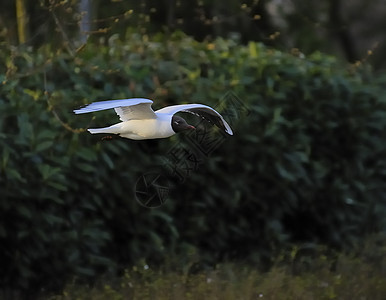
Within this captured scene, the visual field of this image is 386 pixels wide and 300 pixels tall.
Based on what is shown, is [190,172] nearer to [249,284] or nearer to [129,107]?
[249,284]

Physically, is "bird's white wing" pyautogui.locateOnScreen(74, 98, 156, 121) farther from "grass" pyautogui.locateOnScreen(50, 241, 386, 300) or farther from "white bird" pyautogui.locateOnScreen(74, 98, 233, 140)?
"grass" pyautogui.locateOnScreen(50, 241, 386, 300)

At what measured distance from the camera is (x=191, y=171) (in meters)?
5.30

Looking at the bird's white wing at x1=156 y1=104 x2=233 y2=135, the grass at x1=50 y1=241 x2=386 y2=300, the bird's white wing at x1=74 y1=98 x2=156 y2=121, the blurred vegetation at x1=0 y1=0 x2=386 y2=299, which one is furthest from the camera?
the blurred vegetation at x1=0 y1=0 x2=386 y2=299

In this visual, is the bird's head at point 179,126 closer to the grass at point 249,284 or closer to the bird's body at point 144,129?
the bird's body at point 144,129

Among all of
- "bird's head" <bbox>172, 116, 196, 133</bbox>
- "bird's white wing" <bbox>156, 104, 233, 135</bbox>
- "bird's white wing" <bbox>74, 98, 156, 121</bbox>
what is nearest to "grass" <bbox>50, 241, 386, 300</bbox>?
"bird's white wing" <bbox>156, 104, 233, 135</bbox>

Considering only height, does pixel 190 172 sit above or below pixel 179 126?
below

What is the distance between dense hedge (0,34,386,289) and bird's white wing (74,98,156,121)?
7.15 ft

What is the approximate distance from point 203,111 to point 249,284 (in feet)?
8.93

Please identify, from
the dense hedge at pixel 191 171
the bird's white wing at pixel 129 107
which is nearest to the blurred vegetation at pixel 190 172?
the dense hedge at pixel 191 171

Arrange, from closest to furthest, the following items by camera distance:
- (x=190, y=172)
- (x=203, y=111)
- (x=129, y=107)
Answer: (x=129, y=107), (x=203, y=111), (x=190, y=172)

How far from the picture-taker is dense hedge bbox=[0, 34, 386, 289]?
6.05m

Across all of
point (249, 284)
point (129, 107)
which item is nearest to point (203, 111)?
point (129, 107)

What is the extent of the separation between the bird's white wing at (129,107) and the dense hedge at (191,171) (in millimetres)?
2180

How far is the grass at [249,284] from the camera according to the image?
580cm
